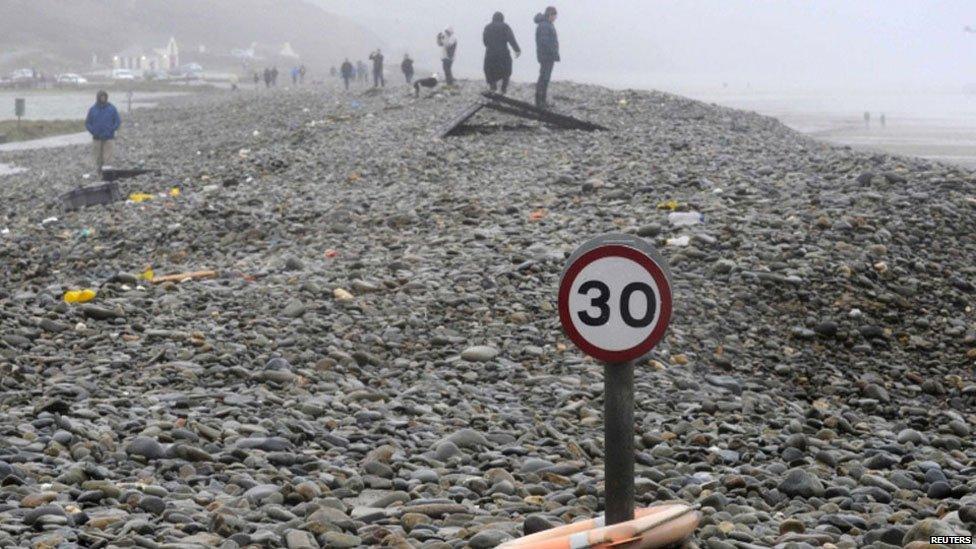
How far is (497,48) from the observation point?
23.3m

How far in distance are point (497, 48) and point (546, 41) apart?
1835 mm

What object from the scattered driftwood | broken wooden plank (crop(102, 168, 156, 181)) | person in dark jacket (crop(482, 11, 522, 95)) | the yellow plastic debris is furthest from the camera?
person in dark jacket (crop(482, 11, 522, 95))

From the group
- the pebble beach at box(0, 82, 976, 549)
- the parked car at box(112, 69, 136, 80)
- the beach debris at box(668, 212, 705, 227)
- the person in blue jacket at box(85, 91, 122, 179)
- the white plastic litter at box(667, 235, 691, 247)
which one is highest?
the parked car at box(112, 69, 136, 80)

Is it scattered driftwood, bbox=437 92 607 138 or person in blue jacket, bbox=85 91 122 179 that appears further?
person in blue jacket, bbox=85 91 122 179

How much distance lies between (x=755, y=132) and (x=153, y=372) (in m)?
15.9

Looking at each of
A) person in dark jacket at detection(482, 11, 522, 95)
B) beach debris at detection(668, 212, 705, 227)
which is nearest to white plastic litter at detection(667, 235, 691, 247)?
beach debris at detection(668, 212, 705, 227)

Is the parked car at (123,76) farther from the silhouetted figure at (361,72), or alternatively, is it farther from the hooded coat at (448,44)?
the hooded coat at (448,44)

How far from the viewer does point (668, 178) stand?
1434 cm

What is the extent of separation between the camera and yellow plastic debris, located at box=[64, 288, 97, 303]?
9930 mm

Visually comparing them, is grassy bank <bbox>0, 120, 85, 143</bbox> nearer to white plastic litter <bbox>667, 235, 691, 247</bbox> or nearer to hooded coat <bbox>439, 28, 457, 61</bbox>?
hooded coat <bbox>439, 28, 457, 61</bbox>

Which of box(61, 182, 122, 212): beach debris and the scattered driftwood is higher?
the scattered driftwood

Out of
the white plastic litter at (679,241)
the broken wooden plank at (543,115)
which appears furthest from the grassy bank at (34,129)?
the white plastic litter at (679,241)

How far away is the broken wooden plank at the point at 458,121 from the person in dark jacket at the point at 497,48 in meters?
2.27

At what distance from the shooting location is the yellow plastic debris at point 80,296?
9.93 metres
